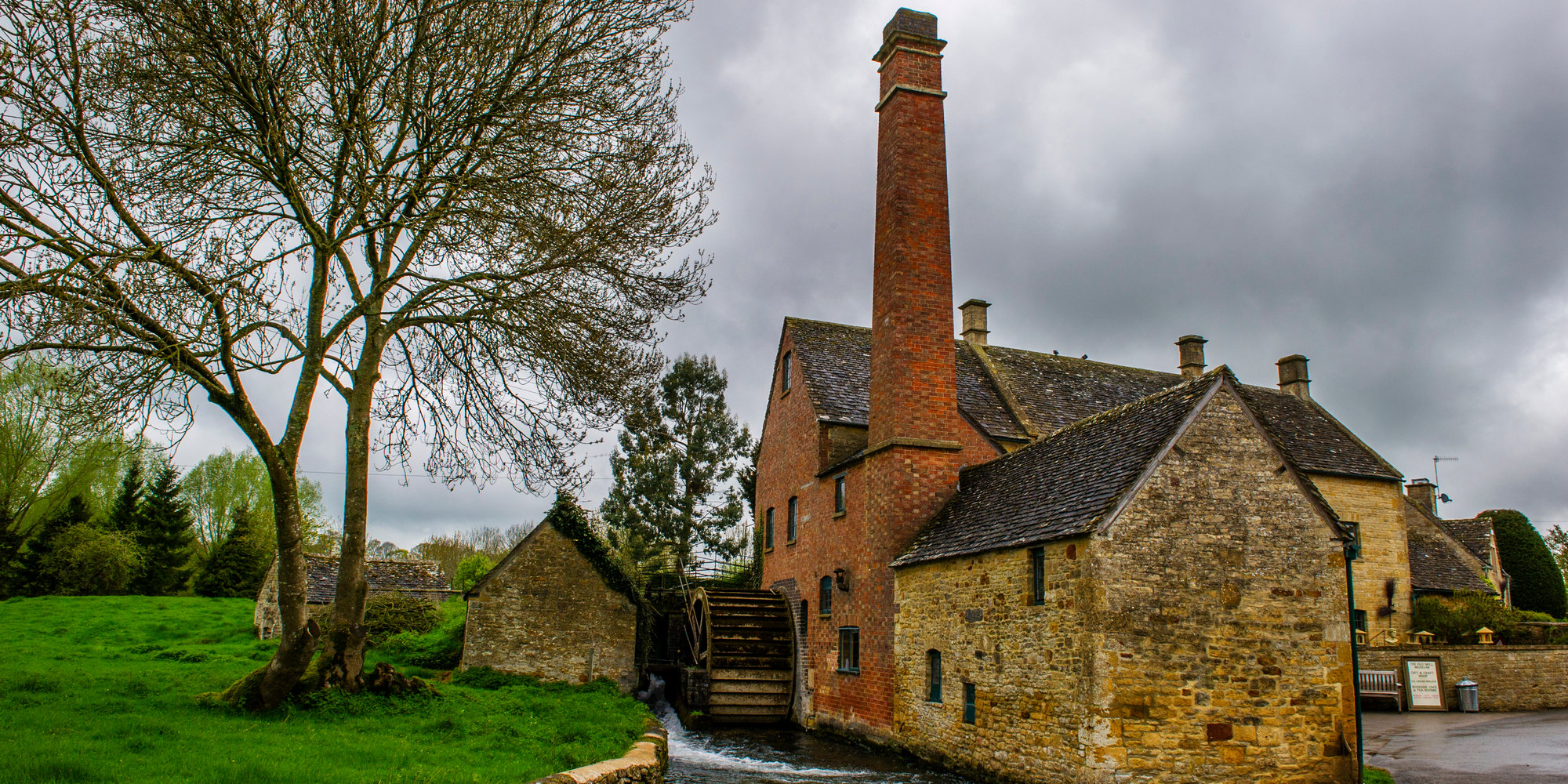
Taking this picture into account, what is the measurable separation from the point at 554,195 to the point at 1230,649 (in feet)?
33.5

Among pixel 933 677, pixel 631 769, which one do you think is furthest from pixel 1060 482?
pixel 631 769

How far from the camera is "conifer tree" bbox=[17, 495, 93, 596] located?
113ft

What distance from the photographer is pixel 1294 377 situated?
1119 inches

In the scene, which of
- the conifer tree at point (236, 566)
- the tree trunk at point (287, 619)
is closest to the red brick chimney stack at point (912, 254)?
the tree trunk at point (287, 619)

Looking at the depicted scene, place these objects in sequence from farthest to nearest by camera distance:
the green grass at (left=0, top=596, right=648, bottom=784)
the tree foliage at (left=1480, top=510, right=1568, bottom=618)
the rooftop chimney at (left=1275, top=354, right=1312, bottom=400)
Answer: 1. the tree foliage at (left=1480, top=510, right=1568, bottom=618)
2. the rooftop chimney at (left=1275, top=354, right=1312, bottom=400)
3. the green grass at (left=0, top=596, right=648, bottom=784)

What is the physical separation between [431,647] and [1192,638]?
1687 centimetres

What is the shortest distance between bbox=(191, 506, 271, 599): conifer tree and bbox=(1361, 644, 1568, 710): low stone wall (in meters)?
40.9

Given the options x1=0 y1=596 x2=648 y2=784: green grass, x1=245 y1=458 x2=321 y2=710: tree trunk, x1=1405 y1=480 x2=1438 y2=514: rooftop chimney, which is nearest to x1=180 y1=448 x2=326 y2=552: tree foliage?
x1=0 y1=596 x2=648 y2=784: green grass

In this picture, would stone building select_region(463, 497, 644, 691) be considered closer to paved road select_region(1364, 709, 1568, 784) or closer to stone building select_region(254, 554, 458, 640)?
stone building select_region(254, 554, 458, 640)

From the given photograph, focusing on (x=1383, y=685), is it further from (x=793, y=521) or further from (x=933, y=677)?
(x=793, y=521)

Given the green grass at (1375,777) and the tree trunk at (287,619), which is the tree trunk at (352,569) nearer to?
the tree trunk at (287,619)

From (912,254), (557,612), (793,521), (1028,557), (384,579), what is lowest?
(557,612)

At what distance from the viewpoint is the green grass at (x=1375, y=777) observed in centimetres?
1109

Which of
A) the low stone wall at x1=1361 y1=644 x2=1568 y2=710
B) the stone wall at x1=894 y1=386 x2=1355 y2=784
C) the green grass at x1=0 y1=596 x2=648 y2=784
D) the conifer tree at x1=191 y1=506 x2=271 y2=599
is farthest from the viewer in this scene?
the conifer tree at x1=191 y1=506 x2=271 y2=599
